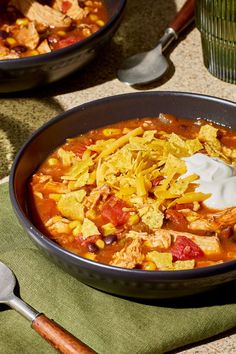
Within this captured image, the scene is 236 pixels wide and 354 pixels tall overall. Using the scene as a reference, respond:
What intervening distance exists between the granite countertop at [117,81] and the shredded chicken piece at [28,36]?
7.1 inches

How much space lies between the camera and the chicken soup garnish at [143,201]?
2209 mm

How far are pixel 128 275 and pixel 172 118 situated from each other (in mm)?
871

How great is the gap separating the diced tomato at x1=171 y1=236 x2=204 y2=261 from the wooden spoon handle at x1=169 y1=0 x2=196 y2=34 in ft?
5.22

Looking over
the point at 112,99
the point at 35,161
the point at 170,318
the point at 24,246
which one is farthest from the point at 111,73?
the point at 170,318

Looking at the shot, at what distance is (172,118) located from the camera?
9.13 ft

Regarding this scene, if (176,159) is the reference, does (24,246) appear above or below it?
below

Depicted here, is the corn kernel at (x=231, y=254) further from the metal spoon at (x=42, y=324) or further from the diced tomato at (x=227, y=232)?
the metal spoon at (x=42, y=324)

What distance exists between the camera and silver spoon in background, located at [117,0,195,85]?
3.37 metres

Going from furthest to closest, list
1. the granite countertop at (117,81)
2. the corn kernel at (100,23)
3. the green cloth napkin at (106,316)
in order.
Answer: the corn kernel at (100,23), the granite countertop at (117,81), the green cloth napkin at (106,316)

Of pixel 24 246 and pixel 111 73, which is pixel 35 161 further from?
pixel 111 73

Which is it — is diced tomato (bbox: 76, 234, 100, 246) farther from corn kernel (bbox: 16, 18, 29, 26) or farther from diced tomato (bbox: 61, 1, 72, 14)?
diced tomato (bbox: 61, 1, 72, 14)

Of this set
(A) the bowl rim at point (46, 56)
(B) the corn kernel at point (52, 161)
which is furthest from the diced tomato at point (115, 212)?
(A) the bowl rim at point (46, 56)

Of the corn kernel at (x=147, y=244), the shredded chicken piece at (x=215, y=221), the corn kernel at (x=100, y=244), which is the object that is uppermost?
the corn kernel at (x=100, y=244)

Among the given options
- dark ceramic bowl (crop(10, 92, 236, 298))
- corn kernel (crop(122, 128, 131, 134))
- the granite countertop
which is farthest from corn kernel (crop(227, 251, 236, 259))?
the granite countertop
